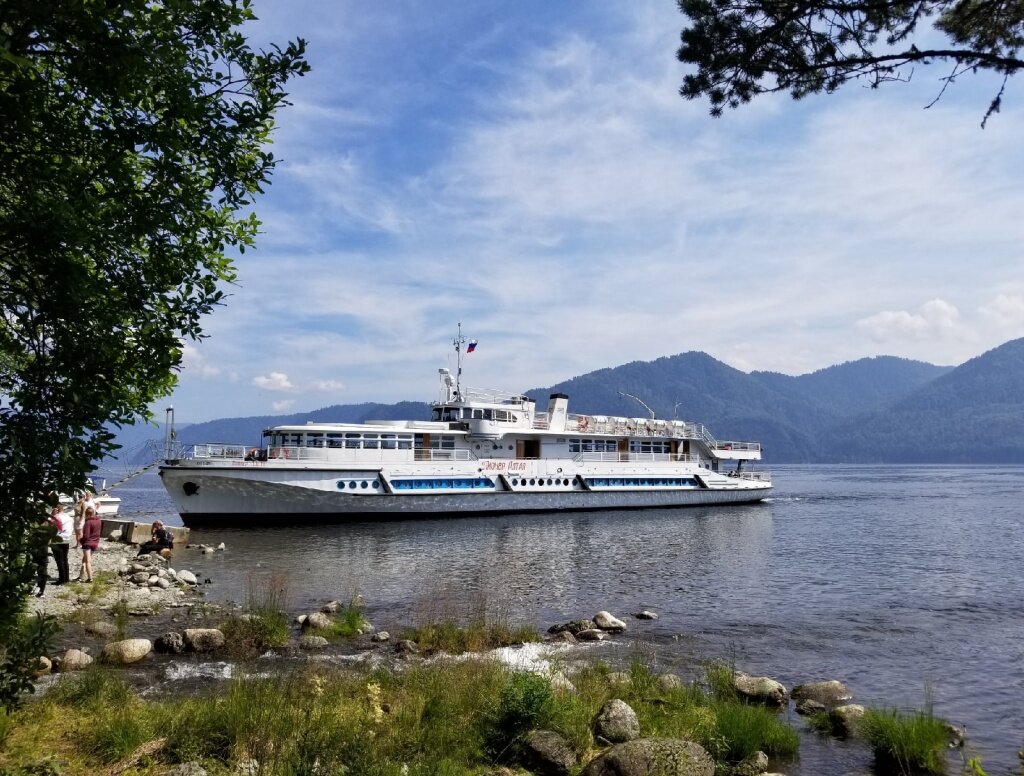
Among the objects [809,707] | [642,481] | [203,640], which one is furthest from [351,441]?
[809,707]

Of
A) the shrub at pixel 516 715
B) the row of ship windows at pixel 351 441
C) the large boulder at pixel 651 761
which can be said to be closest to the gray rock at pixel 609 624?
the shrub at pixel 516 715

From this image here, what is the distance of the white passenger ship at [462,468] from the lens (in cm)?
3328

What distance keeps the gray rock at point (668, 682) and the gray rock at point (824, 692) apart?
2.04 metres

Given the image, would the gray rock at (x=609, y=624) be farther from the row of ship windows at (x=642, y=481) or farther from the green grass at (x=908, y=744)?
the row of ship windows at (x=642, y=481)

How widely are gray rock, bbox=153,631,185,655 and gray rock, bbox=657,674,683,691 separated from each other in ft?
26.8

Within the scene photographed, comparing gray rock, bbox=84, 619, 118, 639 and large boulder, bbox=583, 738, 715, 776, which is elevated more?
large boulder, bbox=583, 738, 715, 776

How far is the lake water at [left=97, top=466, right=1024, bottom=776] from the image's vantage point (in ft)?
41.7

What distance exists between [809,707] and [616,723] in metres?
4.03

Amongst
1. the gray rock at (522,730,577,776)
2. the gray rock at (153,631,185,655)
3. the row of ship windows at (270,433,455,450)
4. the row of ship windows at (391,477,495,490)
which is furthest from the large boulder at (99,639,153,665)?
the row of ship windows at (391,477,495,490)

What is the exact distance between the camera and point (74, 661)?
1051cm

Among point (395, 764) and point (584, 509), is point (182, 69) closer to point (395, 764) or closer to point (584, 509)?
point (395, 764)

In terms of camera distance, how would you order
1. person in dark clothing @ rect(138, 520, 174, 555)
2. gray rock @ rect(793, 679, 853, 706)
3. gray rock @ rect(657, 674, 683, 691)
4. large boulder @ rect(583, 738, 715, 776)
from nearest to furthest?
large boulder @ rect(583, 738, 715, 776), gray rock @ rect(657, 674, 683, 691), gray rock @ rect(793, 679, 853, 706), person in dark clothing @ rect(138, 520, 174, 555)

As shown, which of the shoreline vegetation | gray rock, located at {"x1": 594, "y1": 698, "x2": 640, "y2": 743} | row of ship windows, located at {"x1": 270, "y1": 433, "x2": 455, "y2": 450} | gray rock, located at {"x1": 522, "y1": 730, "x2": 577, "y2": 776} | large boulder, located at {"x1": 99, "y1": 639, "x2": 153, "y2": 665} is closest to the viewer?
the shoreline vegetation

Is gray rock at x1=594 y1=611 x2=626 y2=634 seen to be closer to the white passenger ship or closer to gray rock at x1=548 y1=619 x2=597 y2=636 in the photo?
gray rock at x1=548 y1=619 x2=597 y2=636
